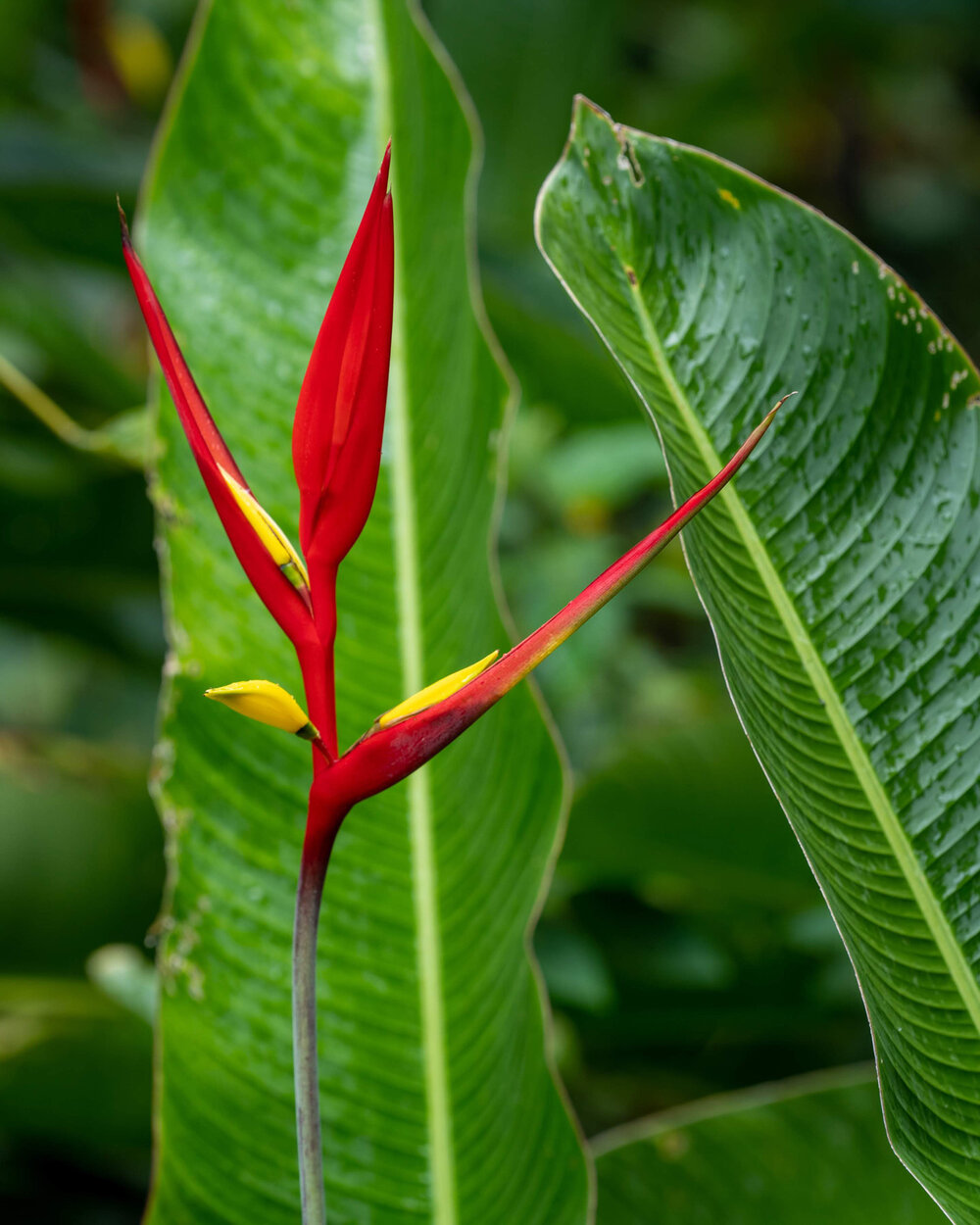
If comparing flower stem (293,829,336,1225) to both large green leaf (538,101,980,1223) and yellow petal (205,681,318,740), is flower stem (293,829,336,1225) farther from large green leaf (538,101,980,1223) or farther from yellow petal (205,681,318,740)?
large green leaf (538,101,980,1223)

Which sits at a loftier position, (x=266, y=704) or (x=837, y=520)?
(x=837, y=520)

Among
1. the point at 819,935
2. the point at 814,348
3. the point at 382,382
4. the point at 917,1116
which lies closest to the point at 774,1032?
the point at 819,935

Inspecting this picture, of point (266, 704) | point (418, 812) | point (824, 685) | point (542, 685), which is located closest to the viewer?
point (266, 704)

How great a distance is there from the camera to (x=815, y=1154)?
1.76 ft

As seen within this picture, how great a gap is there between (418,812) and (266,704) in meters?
0.26

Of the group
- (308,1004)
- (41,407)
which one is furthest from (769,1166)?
(41,407)

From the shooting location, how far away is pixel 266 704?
0.25m

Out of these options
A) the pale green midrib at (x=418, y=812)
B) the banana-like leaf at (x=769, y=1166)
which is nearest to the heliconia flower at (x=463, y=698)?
the pale green midrib at (x=418, y=812)

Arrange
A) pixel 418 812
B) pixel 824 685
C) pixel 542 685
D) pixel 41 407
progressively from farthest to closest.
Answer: pixel 542 685
pixel 41 407
pixel 418 812
pixel 824 685

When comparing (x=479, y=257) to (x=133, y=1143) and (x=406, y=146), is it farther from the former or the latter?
(x=133, y=1143)

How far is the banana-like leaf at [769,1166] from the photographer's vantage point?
0.53 metres

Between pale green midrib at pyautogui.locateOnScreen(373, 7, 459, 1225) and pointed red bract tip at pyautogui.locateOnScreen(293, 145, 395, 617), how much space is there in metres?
0.22

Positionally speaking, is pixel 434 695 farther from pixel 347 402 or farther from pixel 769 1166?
pixel 769 1166

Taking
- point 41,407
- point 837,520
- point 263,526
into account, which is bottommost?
point 41,407
